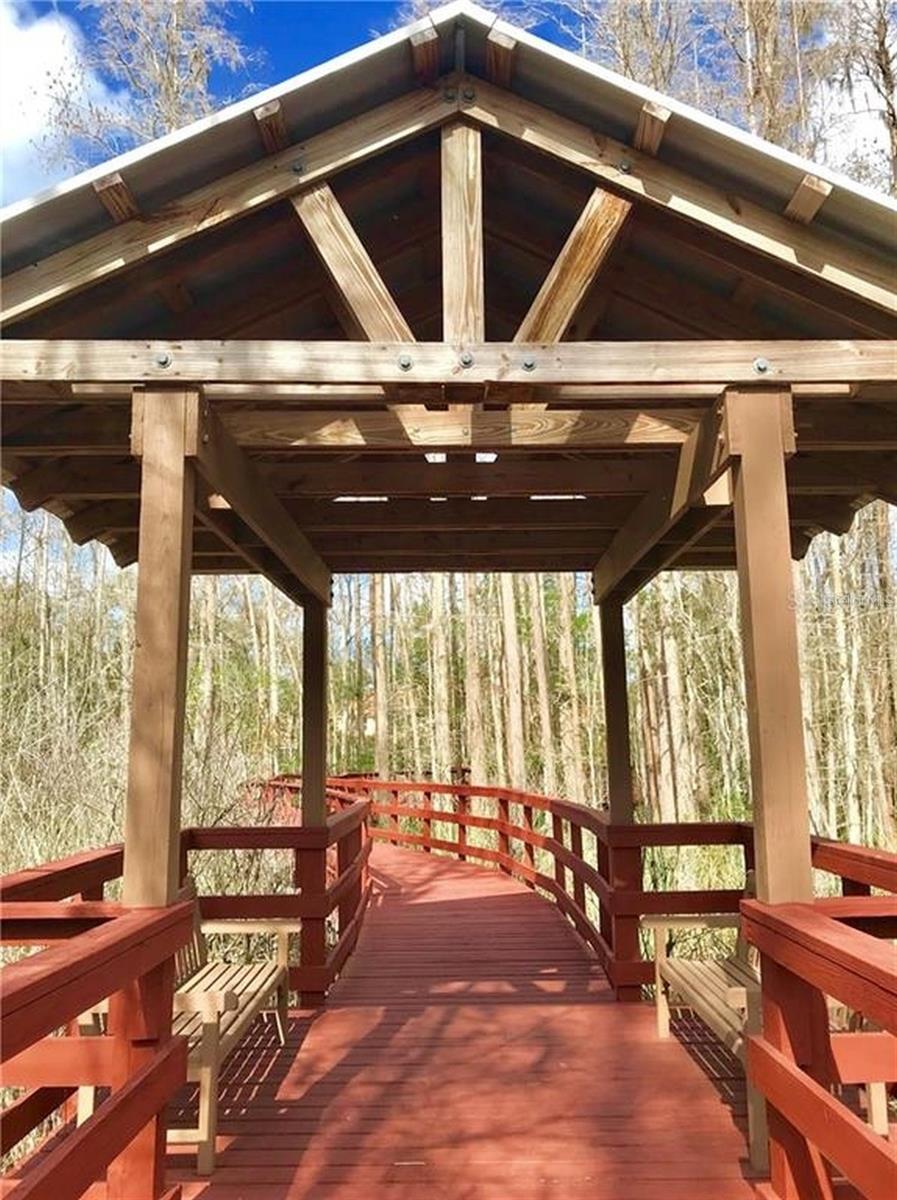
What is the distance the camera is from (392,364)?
3.26 m

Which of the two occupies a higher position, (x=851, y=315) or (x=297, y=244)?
(x=297, y=244)

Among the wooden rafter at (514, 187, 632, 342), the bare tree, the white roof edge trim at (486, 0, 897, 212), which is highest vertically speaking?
the bare tree

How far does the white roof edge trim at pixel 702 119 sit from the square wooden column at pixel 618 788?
329cm

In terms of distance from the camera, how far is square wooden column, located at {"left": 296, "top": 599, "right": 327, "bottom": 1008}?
5.06 m

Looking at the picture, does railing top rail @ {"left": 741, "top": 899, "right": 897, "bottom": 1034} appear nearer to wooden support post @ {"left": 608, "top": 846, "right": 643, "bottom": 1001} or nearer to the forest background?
wooden support post @ {"left": 608, "top": 846, "right": 643, "bottom": 1001}

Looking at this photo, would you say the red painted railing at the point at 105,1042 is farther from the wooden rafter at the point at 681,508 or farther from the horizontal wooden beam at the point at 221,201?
the wooden rafter at the point at 681,508

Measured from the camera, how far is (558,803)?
6887mm

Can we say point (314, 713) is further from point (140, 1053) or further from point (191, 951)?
point (140, 1053)

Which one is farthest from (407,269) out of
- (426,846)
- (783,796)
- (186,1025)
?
(426,846)

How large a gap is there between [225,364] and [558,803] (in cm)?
463

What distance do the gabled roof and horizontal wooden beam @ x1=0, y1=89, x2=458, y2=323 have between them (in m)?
0.04

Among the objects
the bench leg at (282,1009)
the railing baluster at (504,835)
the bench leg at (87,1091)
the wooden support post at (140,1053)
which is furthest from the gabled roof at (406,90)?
the railing baluster at (504,835)

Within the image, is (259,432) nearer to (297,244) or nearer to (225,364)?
(225,364)

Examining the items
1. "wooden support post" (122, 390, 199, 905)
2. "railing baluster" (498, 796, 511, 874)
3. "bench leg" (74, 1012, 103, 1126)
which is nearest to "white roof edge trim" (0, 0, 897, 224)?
"wooden support post" (122, 390, 199, 905)
